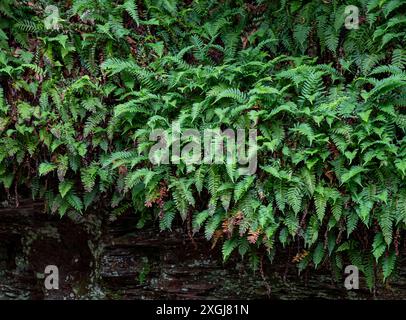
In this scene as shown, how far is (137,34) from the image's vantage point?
6766 millimetres

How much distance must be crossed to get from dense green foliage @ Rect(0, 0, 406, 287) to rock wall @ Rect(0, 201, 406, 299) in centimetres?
26

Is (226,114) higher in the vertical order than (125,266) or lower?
higher

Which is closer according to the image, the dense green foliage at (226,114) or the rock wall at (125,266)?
the dense green foliage at (226,114)

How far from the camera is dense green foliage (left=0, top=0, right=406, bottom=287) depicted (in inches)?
212

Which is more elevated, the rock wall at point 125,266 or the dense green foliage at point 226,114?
the dense green foliage at point 226,114

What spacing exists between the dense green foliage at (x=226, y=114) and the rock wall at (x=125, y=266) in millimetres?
265

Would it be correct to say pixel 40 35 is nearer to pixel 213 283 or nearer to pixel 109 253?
pixel 109 253

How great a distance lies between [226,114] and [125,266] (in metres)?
2.44

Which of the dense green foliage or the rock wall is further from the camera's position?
the rock wall

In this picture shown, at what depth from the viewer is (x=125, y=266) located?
20.6 feet

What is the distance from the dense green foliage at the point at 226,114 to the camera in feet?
17.6

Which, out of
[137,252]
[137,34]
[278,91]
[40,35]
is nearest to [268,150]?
[278,91]

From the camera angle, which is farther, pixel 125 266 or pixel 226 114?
pixel 125 266

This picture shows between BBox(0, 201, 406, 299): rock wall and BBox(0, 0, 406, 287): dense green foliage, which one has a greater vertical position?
BBox(0, 0, 406, 287): dense green foliage
